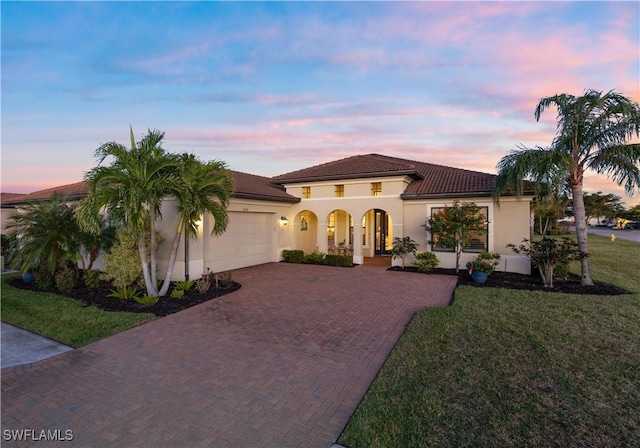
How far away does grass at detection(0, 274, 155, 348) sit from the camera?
6211mm

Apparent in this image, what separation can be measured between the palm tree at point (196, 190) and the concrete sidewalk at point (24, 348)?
10.3ft

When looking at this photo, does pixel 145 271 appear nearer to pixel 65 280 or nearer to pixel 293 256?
pixel 65 280

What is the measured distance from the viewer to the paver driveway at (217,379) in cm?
339

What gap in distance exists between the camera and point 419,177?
51.1 ft

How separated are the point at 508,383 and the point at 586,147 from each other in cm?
963

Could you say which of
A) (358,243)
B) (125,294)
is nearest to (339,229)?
(358,243)

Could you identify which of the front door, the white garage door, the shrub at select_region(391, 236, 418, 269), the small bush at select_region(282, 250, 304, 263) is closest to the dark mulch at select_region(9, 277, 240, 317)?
the white garage door

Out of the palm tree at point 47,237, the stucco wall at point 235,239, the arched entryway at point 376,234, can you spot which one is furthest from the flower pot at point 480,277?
the palm tree at point 47,237

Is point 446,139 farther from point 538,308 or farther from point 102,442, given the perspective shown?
point 102,442

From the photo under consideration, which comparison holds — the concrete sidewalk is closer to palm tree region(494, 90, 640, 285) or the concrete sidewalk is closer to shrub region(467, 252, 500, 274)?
shrub region(467, 252, 500, 274)

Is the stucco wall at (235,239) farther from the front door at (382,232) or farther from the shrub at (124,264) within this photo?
the front door at (382,232)

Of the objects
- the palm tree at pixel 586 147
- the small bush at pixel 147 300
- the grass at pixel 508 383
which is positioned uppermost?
the palm tree at pixel 586 147

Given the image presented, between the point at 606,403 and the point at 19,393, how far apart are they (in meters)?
7.55

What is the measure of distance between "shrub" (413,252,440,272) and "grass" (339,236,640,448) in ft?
19.8
